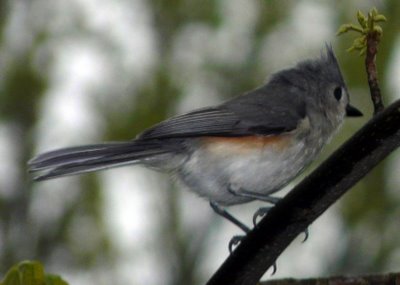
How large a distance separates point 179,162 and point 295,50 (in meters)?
2.95

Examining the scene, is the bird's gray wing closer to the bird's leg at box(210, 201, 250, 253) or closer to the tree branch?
the bird's leg at box(210, 201, 250, 253)

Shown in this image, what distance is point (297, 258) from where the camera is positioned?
264 inches

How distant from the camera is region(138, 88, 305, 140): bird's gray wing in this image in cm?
426

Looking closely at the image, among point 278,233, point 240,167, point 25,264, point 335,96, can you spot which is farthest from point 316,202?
point 335,96

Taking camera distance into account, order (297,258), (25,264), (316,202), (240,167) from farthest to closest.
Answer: (297,258) → (240,167) → (316,202) → (25,264)

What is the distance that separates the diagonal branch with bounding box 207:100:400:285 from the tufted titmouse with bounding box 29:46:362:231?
140 centimetres

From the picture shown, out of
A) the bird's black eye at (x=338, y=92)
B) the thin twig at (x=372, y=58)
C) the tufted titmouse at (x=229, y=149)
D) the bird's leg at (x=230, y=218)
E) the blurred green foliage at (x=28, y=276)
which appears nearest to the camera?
the blurred green foliage at (x=28, y=276)

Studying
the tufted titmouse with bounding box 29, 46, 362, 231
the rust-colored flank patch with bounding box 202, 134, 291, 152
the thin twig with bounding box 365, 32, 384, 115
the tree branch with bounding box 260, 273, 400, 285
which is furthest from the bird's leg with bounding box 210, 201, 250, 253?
the thin twig with bounding box 365, 32, 384, 115

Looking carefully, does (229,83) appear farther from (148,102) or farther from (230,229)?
(230,229)

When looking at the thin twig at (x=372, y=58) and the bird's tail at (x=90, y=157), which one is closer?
the thin twig at (x=372, y=58)

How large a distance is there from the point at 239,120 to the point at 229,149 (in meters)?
0.24

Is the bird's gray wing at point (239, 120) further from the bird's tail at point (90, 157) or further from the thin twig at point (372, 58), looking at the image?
the thin twig at point (372, 58)

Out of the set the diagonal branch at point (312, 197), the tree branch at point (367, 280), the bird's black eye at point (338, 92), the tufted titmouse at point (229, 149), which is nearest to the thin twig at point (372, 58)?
the diagonal branch at point (312, 197)

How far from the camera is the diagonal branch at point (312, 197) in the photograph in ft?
7.61
